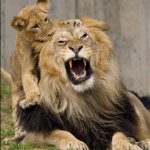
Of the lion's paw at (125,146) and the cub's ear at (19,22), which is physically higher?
the cub's ear at (19,22)

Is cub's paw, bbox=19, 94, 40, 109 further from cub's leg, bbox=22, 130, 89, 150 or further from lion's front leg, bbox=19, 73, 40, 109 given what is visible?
cub's leg, bbox=22, 130, 89, 150

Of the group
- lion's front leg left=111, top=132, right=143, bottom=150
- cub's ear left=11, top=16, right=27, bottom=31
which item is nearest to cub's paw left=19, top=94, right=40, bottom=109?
lion's front leg left=111, top=132, right=143, bottom=150

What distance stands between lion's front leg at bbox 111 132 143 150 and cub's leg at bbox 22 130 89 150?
24cm

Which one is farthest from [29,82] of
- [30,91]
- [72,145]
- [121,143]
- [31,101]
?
[121,143]

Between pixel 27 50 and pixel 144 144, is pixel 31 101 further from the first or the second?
pixel 144 144

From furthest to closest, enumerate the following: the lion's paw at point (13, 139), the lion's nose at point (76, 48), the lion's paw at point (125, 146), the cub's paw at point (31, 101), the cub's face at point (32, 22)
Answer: the cub's face at point (32, 22) → the lion's paw at point (13, 139) → the cub's paw at point (31, 101) → the lion's nose at point (76, 48) → the lion's paw at point (125, 146)

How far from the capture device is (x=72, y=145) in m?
5.89

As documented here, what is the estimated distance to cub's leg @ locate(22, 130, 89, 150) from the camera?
233 inches

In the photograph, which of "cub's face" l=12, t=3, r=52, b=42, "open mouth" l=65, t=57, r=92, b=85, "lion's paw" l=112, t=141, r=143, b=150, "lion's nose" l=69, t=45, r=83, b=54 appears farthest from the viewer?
"cub's face" l=12, t=3, r=52, b=42

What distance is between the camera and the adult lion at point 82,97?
6066mm

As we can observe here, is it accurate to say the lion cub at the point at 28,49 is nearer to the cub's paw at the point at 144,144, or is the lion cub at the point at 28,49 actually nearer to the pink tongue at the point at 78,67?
the pink tongue at the point at 78,67

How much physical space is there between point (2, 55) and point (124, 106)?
162 inches

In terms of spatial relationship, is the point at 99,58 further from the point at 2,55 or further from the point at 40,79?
the point at 2,55

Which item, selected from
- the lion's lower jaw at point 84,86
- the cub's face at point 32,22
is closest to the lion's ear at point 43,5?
the cub's face at point 32,22
